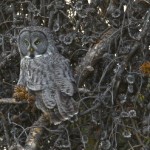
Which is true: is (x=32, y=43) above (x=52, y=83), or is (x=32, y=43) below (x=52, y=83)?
above

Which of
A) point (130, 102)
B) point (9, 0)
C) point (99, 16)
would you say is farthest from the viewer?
point (9, 0)

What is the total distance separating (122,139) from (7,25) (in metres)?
0.77

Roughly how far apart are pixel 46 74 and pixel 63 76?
0.33 feet

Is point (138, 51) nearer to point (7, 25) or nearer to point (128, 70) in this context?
point (128, 70)

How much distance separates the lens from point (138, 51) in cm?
211

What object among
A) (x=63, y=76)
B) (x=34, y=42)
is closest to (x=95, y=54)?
(x=63, y=76)

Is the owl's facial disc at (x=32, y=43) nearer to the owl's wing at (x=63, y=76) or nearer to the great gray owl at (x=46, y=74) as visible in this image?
the great gray owl at (x=46, y=74)

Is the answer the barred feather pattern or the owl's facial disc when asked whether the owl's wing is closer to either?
the barred feather pattern

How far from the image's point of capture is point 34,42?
240 cm

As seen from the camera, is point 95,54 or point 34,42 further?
point 34,42

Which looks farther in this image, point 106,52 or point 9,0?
point 9,0

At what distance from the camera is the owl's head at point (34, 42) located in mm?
2324

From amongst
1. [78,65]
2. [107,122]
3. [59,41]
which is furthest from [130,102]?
[59,41]

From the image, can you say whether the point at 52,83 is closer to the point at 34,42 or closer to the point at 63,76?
the point at 63,76
